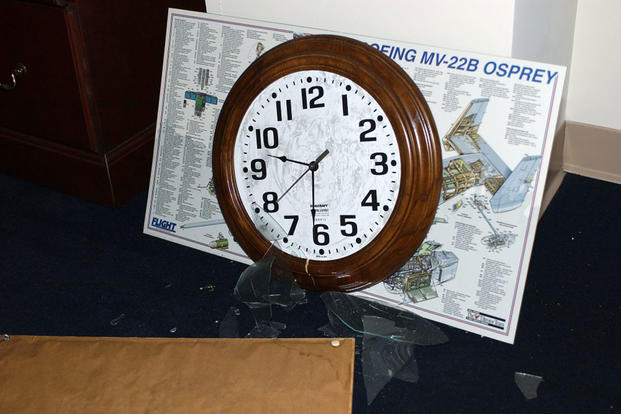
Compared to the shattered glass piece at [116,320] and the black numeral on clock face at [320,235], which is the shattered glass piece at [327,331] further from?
the shattered glass piece at [116,320]

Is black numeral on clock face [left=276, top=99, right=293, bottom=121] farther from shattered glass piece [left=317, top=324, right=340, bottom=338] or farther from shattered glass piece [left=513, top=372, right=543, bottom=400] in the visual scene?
shattered glass piece [left=513, top=372, right=543, bottom=400]

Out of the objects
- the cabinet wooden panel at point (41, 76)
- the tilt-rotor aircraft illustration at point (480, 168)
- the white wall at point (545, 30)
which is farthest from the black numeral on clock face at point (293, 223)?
the cabinet wooden panel at point (41, 76)

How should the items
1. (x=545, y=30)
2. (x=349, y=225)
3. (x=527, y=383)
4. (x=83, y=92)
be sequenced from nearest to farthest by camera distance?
(x=527, y=383) → (x=349, y=225) → (x=545, y=30) → (x=83, y=92)

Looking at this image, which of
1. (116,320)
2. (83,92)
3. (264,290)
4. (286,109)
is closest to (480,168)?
(286,109)

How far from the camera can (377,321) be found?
149 centimetres

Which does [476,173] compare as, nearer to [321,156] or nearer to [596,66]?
[321,156]

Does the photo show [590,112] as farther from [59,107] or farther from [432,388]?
[59,107]

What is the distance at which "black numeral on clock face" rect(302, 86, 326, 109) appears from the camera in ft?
4.83

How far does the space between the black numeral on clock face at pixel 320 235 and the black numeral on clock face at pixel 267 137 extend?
0.20 m

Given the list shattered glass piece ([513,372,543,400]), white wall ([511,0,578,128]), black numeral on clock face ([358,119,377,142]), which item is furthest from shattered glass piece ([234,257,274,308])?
white wall ([511,0,578,128])

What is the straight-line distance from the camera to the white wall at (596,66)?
1811 mm

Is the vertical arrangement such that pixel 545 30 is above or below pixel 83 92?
above

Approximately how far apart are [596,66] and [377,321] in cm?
92

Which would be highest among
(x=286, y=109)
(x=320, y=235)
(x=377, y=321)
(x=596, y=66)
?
(x=596, y=66)
